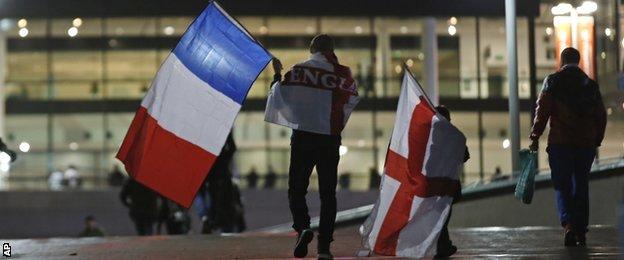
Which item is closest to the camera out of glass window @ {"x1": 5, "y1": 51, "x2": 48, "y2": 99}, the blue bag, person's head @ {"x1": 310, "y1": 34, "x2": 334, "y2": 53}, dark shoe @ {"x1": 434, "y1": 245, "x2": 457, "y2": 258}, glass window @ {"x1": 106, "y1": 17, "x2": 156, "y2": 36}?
person's head @ {"x1": 310, "y1": 34, "x2": 334, "y2": 53}

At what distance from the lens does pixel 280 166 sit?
4019cm

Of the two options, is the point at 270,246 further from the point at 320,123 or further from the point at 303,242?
the point at 320,123

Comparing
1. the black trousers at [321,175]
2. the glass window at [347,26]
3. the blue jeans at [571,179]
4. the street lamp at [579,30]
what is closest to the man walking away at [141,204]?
the street lamp at [579,30]

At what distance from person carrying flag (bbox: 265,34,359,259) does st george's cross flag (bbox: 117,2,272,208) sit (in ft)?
1.65

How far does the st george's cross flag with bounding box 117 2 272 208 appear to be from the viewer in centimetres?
859

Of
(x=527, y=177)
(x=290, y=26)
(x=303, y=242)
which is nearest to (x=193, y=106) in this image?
(x=303, y=242)

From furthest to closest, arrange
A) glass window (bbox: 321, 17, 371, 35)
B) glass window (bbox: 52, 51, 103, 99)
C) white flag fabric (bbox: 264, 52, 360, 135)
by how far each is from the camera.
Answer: glass window (bbox: 52, 51, 103, 99) < glass window (bbox: 321, 17, 371, 35) < white flag fabric (bbox: 264, 52, 360, 135)

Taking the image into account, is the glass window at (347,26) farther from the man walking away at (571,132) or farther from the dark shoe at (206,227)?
the man walking away at (571,132)

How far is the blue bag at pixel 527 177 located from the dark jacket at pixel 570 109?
0.18 meters

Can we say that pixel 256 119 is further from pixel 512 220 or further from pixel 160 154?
pixel 160 154

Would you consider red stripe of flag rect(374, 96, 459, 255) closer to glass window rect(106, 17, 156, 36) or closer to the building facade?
the building facade

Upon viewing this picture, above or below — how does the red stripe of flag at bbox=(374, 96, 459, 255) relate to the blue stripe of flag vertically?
below

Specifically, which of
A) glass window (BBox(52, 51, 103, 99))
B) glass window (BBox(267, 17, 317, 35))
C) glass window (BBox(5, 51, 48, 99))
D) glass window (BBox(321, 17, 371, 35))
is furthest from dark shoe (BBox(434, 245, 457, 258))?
glass window (BBox(5, 51, 48, 99))

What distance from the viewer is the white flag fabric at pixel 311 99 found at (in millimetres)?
7980
